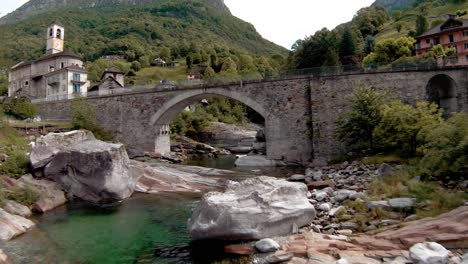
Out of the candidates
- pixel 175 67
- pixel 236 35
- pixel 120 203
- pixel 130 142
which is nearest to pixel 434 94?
pixel 120 203

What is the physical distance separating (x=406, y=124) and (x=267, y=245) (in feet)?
38.9

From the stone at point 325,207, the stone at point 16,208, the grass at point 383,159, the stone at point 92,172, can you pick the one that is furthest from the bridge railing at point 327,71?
the stone at point 16,208

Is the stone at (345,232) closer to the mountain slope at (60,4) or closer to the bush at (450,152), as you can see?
the bush at (450,152)

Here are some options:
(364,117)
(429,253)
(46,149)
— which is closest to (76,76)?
(46,149)

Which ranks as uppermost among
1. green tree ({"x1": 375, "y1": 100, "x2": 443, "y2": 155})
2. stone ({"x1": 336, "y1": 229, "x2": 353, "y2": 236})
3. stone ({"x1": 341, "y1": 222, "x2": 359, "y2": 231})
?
green tree ({"x1": 375, "y1": 100, "x2": 443, "y2": 155})

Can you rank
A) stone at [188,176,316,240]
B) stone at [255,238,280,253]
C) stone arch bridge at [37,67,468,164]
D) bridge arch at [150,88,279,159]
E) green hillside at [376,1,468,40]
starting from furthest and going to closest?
green hillside at [376,1,468,40] → bridge arch at [150,88,279,159] → stone arch bridge at [37,67,468,164] → stone at [188,176,316,240] → stone at [255,238,280,253]

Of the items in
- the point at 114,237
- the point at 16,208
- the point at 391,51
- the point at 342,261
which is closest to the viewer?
the point at 342,261

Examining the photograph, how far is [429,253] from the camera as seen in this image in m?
6.80

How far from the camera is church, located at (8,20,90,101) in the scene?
4568 cm

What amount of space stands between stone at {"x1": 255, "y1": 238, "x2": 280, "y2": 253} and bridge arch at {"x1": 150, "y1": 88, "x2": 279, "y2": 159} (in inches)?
678

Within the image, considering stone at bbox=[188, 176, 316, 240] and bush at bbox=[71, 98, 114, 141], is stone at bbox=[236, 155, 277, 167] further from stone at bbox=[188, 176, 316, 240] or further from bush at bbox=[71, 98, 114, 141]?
stone at bbox=[188, 176, 316, 240]

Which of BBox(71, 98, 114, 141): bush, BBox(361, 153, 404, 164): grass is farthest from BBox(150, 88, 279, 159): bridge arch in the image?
BBox(361, 153, 404, 164): grass

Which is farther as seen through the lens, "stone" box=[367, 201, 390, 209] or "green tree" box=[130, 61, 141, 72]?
"green tree" box=[130, 61, 141, 72]

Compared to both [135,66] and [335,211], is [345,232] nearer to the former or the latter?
[335,211]
